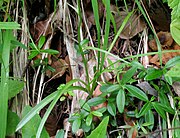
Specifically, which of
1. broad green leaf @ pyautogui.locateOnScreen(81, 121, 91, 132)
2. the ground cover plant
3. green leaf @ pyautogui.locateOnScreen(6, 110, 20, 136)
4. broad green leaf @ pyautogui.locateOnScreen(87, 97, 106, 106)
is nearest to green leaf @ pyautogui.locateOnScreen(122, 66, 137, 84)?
the ground cover plant

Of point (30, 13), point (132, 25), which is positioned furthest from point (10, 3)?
point (132, 25)

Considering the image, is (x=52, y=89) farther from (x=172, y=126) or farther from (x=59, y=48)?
(x=172, y=126)

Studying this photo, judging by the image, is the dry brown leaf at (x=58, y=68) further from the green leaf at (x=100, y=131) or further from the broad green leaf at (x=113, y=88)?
the green leaf at (x=100, y=131)

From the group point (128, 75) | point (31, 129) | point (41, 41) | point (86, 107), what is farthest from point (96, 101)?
point (41, 41)

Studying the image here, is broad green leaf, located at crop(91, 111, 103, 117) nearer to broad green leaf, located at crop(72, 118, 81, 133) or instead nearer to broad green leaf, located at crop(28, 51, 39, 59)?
broad green leaf, located at crop(72, 118, 81, 133)

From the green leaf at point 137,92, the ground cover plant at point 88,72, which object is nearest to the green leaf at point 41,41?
the ground cover plant at point 88,72

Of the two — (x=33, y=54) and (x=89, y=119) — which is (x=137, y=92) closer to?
(x=89, y=119)
